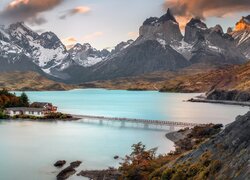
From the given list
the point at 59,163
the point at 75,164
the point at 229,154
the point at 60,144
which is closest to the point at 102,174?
the point at 75,164

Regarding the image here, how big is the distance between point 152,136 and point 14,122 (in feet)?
202

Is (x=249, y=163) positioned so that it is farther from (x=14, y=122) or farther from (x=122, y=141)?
(x=14, y=122)

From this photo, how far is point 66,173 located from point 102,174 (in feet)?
20.6

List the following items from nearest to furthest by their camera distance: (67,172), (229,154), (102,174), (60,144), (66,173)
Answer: (229,154) → (102,174) → (66,173) → (67,172) → (60,144)

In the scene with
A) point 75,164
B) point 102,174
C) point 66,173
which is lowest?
point 66,173

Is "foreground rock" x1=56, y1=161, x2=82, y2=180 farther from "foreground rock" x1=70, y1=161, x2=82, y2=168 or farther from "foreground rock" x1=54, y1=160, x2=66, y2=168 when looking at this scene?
"foreground rock" x1=54, y1=160, x2=66, y2=168

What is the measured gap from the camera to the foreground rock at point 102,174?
5844 cm

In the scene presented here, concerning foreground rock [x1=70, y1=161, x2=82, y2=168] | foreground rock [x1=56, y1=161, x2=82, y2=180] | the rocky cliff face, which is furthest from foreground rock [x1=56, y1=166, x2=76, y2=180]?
the rocky cliff face

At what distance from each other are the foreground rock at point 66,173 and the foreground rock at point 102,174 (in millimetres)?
1562

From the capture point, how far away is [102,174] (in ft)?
203

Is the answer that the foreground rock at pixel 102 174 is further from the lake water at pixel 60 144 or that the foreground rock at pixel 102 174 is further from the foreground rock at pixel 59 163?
the foreground rock at pixel 59 163

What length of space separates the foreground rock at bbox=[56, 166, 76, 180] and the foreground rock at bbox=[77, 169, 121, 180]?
1562 millimetres

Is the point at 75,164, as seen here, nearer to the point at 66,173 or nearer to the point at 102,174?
the point at 66,173

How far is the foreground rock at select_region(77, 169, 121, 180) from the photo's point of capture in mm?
58438
